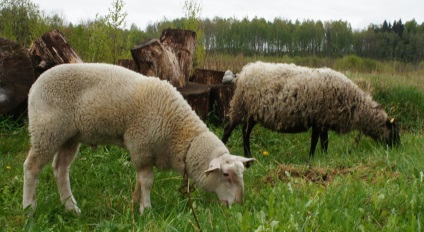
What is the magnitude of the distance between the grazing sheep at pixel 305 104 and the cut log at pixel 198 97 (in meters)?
0.81

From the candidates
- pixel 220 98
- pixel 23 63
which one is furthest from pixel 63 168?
pixel 220 98

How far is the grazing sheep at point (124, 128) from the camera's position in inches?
163

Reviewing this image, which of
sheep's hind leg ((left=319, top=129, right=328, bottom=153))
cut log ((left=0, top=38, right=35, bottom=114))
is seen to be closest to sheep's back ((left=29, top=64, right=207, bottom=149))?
cut log ((left=0, top=38, right=35, bottom=114))

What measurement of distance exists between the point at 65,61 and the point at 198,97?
218cm

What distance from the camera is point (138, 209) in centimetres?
432

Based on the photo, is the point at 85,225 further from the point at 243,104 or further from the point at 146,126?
the point at 243,104

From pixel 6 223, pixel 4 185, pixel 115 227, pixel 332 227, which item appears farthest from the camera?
pixel 4 185

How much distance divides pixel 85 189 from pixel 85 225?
122 cm

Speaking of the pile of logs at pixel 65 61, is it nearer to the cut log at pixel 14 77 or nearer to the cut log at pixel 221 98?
the cut log at pixel 14 77

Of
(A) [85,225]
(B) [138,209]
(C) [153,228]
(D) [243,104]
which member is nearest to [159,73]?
(D) [243,104]

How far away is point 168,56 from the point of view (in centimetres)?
755

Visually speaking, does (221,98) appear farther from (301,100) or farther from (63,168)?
(63,168)

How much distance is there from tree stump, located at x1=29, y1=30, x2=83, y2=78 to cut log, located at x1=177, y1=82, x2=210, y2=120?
1.81 metres

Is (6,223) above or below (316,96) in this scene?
below
